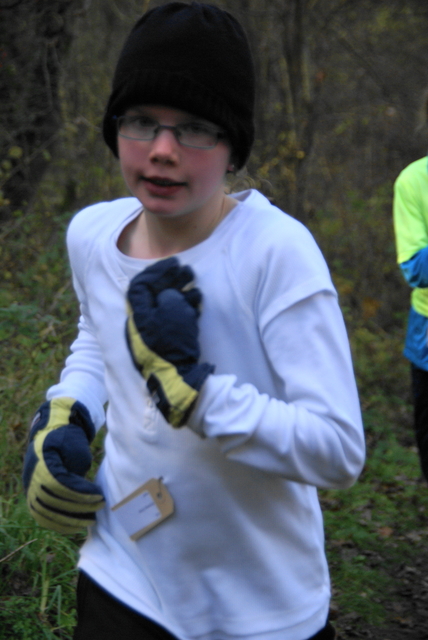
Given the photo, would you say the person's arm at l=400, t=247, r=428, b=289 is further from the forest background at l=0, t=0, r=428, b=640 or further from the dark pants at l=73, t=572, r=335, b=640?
the dark pants at l=73, t=572, r=335, b=640

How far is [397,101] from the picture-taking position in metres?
11.9

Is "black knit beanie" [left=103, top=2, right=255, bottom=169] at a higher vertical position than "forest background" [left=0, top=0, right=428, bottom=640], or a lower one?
higher

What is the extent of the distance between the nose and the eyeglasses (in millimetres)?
11

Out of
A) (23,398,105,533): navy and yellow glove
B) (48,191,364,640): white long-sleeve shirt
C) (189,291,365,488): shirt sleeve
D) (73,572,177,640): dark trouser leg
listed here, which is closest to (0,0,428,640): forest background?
(48,191,364,640): white long-sleeve shirt

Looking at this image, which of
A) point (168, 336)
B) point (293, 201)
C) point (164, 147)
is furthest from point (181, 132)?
point (293, 201)

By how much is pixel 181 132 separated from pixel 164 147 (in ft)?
0.22

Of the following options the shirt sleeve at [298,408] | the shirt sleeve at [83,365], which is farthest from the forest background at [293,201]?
the shirt sleeve at [298,408]

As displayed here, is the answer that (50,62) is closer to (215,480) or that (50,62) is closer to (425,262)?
(425,262)

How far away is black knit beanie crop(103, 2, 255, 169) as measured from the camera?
5.76ft

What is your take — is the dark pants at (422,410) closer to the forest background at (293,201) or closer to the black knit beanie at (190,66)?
the forest background at (293,201)

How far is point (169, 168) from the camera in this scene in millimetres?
1765

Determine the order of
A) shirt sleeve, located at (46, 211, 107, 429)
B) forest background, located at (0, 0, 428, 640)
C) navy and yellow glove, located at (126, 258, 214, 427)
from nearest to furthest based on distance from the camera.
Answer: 1. navy and yellow glove, located at (126, 258, 214, 427)
2. shirt sleeve, located at (46, 211, 107, 429)
3. forest background, located at (0, 0, 428, 640)

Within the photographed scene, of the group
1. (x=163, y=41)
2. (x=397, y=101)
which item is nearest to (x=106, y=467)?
(x=163, y=41)

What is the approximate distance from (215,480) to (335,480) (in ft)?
0.87
